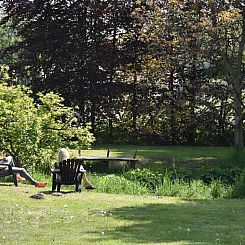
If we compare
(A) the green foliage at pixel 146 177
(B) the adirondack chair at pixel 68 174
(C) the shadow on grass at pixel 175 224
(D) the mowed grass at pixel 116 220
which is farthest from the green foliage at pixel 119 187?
(C) the shadow on grass at pixel 175 224

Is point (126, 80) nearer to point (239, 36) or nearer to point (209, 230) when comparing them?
point (239, 36)

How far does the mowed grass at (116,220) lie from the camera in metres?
7.27

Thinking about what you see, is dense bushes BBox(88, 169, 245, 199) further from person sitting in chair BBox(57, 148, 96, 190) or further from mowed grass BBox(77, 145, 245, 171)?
mowed grass BBox(77, 145, 245, 171)

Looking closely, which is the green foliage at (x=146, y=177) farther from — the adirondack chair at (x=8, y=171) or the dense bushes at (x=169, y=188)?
the adirondack chair at (x=8, y=171)

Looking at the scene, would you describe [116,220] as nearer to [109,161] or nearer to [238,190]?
[238,190]

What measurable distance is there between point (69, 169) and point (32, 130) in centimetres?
364

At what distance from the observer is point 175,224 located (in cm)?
855

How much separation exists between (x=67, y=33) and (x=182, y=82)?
21.2 ft

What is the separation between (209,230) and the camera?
8.06 m

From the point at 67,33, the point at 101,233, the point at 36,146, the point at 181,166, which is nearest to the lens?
the point at 101,233

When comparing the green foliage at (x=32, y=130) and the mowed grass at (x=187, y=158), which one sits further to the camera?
the mowed grass at (x=187, y=158)

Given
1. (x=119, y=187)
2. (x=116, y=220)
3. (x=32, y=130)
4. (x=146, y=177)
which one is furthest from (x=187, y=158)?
(x=116, y=220)

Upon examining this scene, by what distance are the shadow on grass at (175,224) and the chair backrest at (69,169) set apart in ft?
8.34

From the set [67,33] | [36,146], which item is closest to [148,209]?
[36,146]
